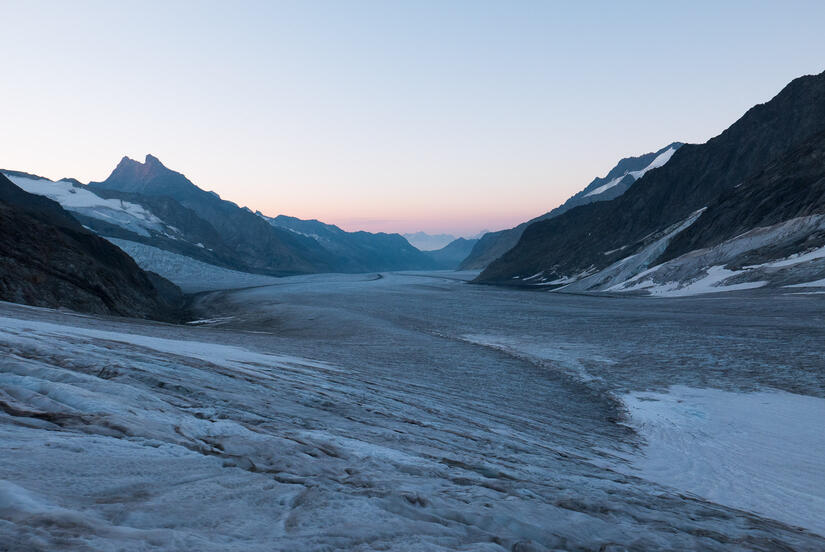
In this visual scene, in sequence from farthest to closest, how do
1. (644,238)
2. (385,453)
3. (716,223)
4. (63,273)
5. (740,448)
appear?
(644,238) → (716,223) → (63,273) → (740,448) → (385,453)

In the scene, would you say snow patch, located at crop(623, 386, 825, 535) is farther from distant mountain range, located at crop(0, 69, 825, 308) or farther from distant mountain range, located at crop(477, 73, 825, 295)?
distant mountain range, located at crop(477, 73, 825, 295)

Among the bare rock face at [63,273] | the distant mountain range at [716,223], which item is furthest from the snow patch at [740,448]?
the distant mountain range at [716,223]

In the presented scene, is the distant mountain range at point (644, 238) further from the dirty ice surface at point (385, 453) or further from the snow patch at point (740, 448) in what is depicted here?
the snow patch at point (740, 448)

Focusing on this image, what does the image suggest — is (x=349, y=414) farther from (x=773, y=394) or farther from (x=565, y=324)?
(x=565, y=324)

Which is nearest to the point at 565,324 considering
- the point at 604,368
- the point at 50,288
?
the point at 604,368

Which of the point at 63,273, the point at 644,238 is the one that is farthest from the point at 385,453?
the point at 644,238

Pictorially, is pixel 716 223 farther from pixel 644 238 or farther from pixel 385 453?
pixel 385 453
